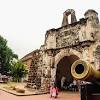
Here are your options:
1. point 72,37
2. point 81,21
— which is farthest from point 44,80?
point 81,21

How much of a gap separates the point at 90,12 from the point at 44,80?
580cm

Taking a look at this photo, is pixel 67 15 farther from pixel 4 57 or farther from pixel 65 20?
pixel 4 57

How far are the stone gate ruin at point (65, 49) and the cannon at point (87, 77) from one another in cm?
796

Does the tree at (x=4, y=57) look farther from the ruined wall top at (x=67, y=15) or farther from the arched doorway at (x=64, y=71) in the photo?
the ruined wall top at (x=67, y=15)

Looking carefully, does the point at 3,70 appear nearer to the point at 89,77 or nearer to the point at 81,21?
the point at 81,21

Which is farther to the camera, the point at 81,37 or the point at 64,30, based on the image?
the point at 64,30

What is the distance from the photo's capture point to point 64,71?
686 inches

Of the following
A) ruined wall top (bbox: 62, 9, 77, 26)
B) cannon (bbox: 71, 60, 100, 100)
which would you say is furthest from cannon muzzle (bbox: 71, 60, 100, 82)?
ruined wall top (bbox: 62, 9, 77, 26)

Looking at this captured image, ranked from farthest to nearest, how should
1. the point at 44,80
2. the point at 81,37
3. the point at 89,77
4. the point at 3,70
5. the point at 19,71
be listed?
the point at 3,70
the point at 19,71
the point at 44,80
the point at 81,37
the point at 89,77

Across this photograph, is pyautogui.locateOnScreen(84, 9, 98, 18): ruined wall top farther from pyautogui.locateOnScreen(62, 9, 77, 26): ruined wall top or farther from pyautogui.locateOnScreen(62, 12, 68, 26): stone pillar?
pyautogui.locateOnScreen(62, 12, 68, 26): stone pillar

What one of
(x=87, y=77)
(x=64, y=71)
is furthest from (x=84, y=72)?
(x=64, y=71)

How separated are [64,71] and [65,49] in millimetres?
3257

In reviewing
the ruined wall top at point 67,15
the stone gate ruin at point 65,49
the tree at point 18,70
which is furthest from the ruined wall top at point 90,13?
the tree at point 18,70

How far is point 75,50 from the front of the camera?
14055 mm
